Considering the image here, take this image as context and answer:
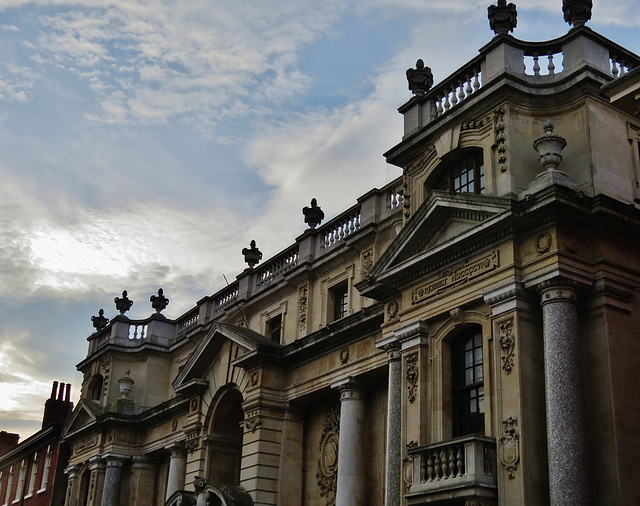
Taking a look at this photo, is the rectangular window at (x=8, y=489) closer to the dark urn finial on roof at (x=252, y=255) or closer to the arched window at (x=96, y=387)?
the arched window at (x=96, y=387)

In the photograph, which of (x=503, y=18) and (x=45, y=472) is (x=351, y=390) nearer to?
(x=503, y=18)

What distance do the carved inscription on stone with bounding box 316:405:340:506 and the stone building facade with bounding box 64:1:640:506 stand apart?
6cm

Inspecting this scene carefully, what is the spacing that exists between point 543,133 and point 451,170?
2.59 meters

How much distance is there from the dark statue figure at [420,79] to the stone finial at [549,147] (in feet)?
16.8

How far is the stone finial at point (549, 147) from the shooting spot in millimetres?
17953

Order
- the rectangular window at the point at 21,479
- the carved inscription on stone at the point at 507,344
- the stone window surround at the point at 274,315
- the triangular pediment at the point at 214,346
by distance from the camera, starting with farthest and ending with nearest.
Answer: the rectangular window at the point at 21,479 < the stone window surround at the point at 274,315 < the triangular pediment at the point at 214,346 < the carved inscription on stone at the point at 507,344

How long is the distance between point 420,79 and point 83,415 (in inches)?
936

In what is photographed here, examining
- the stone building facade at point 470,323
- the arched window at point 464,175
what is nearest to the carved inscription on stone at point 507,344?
the stone building facade at point 470,323

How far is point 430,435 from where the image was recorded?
18562 mm

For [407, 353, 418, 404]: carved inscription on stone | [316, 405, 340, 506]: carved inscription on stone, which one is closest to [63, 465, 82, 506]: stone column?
[316, 405, 340, 506]: carved inscription on stone

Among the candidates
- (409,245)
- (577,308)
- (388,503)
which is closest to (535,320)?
(577,308)

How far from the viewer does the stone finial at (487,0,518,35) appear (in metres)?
20.3

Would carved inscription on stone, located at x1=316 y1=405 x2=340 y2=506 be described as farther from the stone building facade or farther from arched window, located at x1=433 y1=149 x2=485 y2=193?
arched window, located at x1=433 y1=149 x2=485 y2=193

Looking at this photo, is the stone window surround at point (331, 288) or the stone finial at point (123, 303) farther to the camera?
the stone finial at point (123, 303)
